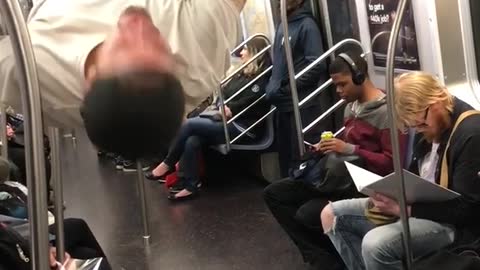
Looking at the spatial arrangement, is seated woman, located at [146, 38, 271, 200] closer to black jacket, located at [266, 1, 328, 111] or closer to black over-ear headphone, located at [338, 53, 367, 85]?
black jacket, located at [266, 1, 328, 111]

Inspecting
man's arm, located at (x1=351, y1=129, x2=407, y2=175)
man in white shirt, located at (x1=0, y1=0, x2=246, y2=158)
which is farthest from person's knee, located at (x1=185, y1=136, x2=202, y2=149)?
man in white shirt, located at (x1=0, y1=0, x2=246, y2=158)

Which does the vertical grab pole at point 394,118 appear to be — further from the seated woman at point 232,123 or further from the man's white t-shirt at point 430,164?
the seated woman at point 232,123

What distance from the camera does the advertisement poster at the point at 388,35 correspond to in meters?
3.64

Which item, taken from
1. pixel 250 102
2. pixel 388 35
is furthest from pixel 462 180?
pixel 250 102

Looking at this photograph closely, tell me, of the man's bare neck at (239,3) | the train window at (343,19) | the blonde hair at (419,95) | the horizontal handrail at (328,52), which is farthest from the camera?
the train window at (343,19)

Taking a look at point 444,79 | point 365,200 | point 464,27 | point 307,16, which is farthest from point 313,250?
point 307,16

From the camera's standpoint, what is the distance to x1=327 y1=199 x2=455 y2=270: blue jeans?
2674 millimetres

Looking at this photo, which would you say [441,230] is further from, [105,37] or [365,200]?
[105,37]

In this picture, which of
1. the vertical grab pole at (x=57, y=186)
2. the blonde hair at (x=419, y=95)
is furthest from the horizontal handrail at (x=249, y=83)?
the vertical grab pole at (x=57, y=186)

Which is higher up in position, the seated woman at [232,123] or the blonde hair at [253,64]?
the blonde hair at [253,64]

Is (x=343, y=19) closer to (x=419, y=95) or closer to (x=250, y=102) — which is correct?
Answer: (x=250, y=102)

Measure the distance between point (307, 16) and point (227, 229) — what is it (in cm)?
157

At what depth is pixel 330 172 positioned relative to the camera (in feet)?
11.2

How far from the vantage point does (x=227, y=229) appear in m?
4.47
